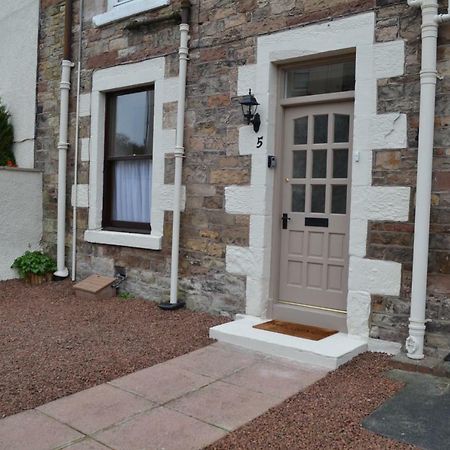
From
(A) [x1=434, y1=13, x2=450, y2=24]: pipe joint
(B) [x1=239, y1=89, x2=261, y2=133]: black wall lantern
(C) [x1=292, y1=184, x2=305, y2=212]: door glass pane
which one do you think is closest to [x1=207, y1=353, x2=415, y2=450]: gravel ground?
(C) [x1=292, y1=184, x2=305, y2=212]: door glass pane

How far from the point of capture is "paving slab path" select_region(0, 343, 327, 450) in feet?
10.2

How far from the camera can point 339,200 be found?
5148 millimetres

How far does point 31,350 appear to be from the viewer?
186 inches

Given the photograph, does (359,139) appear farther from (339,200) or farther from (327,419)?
(327,419)

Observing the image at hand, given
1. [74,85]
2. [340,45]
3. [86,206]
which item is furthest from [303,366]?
[74,85]

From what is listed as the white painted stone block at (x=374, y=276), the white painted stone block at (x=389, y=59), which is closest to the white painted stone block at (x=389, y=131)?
the white painted stone block at (x=389, y=59)

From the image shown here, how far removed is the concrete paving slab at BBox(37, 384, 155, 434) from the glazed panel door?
88.0 inches

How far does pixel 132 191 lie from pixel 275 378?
366cm

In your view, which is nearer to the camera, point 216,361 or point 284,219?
point 216,361

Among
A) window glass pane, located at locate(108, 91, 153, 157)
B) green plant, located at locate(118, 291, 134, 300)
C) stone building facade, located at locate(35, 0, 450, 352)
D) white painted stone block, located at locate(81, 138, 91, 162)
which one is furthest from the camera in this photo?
white painted stone block, located at locate(81, 138, 91, 162)

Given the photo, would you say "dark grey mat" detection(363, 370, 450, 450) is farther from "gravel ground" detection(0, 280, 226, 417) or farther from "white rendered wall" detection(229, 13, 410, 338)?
"gravel ground" detection(0, 280, 226, 417)

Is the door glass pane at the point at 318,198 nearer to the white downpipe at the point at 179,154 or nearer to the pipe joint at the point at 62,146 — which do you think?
the white downpipe at the point at 179,154

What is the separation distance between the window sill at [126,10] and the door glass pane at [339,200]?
3063 mm

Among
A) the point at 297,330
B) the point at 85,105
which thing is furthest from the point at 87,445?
the point at 85,105
